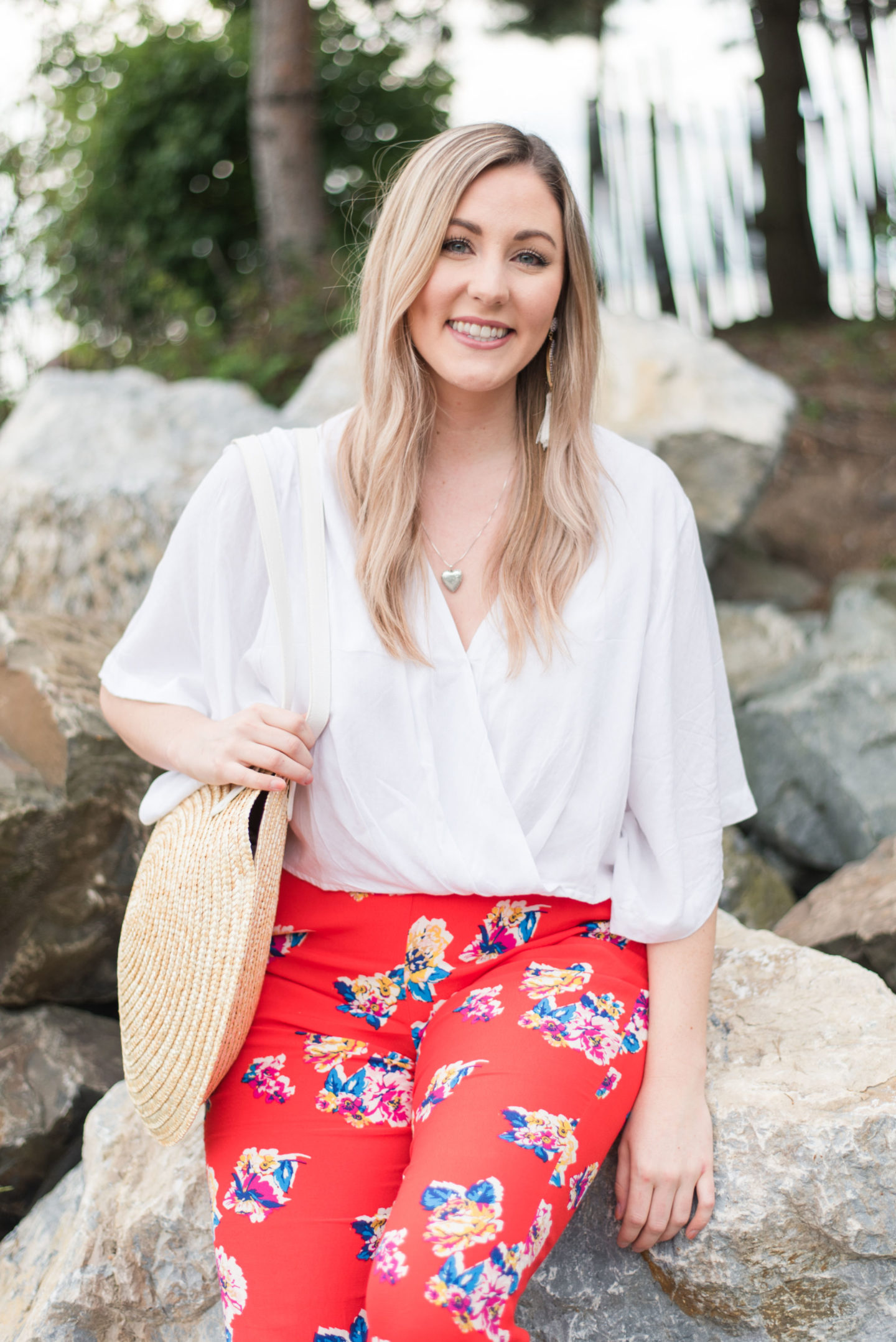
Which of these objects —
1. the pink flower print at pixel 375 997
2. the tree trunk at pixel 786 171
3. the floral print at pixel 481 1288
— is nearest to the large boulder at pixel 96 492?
the pink flower print at pixel 375 997

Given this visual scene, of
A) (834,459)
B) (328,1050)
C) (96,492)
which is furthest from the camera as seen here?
(834,459)

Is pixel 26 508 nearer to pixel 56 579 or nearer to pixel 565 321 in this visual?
pixel 56 579

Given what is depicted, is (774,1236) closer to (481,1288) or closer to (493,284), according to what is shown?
(481,1288)

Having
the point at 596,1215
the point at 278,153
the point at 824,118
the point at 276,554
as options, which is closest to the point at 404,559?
the point at 276,554

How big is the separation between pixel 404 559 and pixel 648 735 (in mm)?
498

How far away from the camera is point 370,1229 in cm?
156

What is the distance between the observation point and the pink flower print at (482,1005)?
1665 millimetres

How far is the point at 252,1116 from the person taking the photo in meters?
1.66

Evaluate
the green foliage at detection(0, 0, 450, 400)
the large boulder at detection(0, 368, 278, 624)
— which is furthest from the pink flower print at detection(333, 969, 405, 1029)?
the green foliage at detection(0, 0, 450, 400)

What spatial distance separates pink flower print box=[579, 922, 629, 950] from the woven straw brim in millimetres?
508

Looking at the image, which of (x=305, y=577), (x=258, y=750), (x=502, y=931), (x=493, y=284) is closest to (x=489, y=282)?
(x=493, y=284)

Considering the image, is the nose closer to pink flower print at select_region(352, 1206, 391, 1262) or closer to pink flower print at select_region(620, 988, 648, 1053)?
pink flower print at select_region(620, 988, 648, 1053)

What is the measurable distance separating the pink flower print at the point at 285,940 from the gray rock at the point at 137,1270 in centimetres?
40

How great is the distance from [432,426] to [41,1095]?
162 cm
